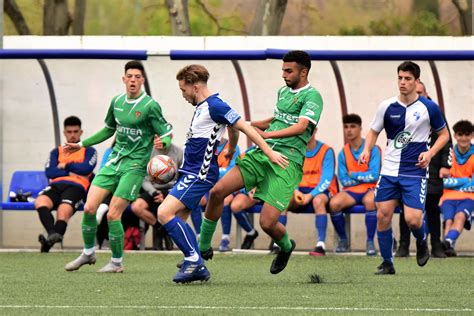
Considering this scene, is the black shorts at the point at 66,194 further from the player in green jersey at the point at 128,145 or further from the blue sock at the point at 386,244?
the blue sock at the point at 386,244

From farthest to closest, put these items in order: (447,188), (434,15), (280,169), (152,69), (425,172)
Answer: (434,15) < (152,69) < (447,188) < (425,172) < (280,169)

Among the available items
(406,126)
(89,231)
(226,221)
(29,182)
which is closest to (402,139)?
(406,126)

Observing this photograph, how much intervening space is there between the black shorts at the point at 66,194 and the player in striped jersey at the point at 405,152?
4.89 m

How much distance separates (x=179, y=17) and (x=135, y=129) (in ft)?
38.0

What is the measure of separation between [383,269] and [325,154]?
4.14 m

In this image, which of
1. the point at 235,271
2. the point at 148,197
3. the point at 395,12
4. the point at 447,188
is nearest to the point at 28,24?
the point at 395,12

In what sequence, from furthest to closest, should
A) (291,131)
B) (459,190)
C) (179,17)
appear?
(179,17) < (459,190) < (291,131)

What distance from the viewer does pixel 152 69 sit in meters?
17.8

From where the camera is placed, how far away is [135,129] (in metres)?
12.7

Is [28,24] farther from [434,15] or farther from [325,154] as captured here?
[325,154]

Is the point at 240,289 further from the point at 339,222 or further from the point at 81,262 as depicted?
the point at 339,222

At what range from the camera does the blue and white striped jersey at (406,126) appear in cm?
1266

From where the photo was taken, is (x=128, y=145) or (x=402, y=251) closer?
(x=128, y=145)

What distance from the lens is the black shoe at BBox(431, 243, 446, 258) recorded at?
1590cm
